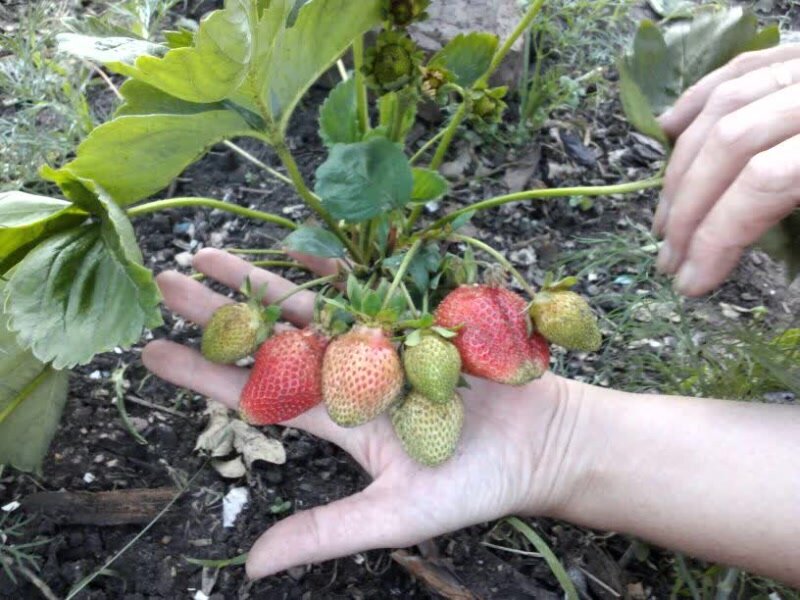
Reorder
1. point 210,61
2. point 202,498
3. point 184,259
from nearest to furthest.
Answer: point 210,61 < point 202,498 < point 184,259

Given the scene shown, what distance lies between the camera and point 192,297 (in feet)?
3.71

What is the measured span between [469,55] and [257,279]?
0.39m

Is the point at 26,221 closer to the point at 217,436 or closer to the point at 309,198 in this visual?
the point at 309,198

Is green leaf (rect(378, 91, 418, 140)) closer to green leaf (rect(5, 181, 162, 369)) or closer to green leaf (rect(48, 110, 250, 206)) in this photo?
green leaf (rect(48, 110, 250, 206))

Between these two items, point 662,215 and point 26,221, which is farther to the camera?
point 662,215

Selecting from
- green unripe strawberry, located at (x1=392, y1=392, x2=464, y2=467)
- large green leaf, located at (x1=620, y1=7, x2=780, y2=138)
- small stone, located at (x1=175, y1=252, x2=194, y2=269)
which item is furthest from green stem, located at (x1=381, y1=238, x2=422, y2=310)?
small stone, located at (x1=175, y1=252, x2=194, y2=269)

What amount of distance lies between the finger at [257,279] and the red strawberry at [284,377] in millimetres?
178

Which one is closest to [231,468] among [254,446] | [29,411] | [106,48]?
[254,446]

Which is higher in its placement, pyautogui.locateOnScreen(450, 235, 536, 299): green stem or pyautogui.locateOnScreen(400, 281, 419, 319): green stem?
pyautogui.locateOnScreen(450, 235, 536, 299): green stem

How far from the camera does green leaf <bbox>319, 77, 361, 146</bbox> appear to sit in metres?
1.06

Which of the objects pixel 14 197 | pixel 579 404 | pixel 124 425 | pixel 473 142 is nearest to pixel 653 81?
pixel 579 404

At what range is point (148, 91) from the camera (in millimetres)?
961

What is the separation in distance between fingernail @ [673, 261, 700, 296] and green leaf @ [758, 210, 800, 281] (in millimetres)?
172

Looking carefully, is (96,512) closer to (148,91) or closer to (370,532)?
(370,532)
